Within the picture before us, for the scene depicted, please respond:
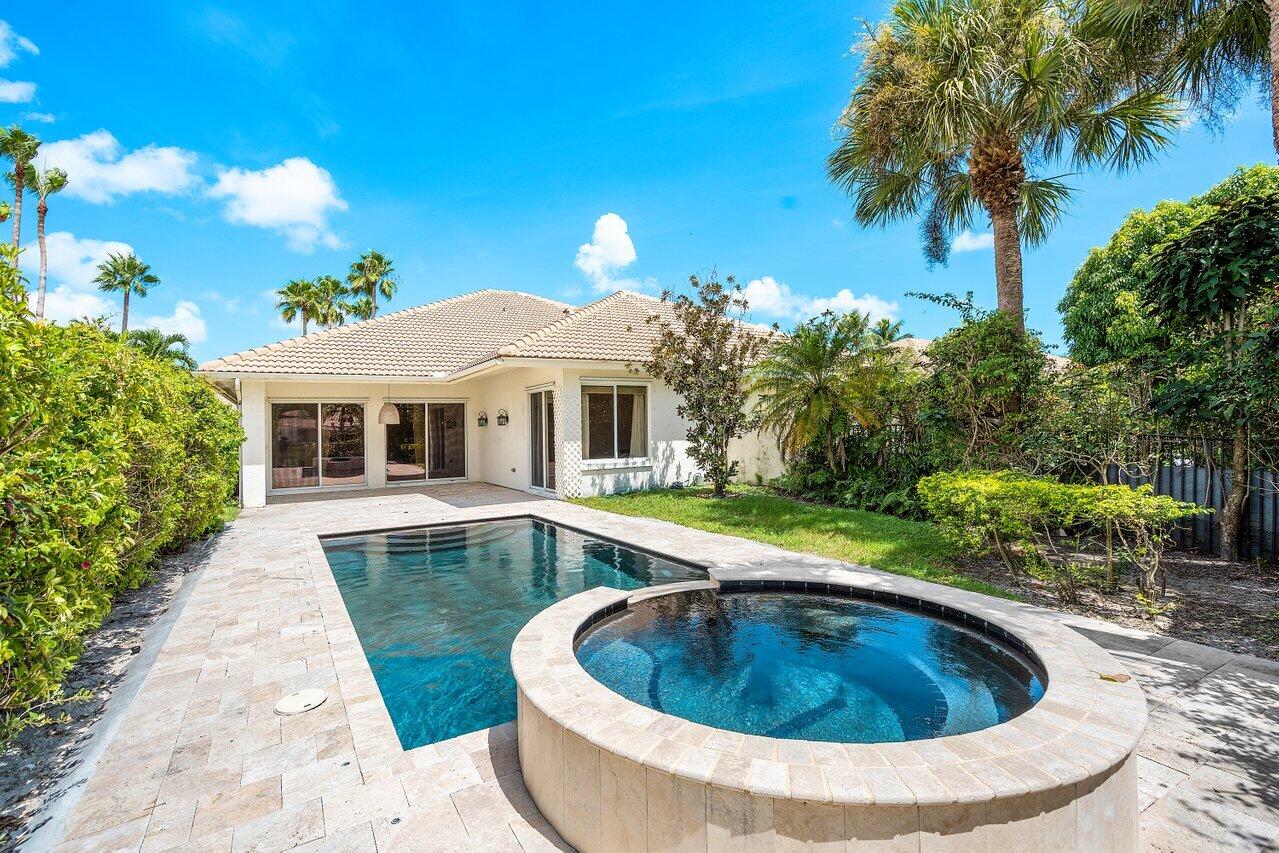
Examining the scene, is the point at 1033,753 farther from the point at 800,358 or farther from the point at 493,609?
the point at 800,358

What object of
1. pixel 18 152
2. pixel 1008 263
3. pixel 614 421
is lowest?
pixel 614 421

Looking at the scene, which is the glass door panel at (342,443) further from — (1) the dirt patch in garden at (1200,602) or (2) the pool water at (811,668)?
(1) the dirt patch in garden at (1200,602)

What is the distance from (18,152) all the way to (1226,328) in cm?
4779

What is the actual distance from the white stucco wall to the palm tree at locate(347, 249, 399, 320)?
23416mm

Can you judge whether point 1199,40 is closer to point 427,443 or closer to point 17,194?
point 427,443

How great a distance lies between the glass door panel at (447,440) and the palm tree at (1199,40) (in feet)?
61.3

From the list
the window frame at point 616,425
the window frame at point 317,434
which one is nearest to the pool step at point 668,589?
the window frame at point 616,425

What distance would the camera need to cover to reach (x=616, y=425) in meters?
16.5

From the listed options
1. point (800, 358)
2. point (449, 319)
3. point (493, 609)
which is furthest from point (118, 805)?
point (449, 319)

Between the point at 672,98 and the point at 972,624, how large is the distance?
51.2 ft

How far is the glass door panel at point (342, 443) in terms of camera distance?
59.0 ft

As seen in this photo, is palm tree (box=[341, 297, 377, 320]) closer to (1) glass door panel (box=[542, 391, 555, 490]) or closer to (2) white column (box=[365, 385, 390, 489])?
(2) white column (box=[365, 385, 390, 489])

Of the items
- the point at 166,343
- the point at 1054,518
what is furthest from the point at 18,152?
the point at 1054,518

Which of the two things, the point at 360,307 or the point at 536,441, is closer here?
the point at 536,441
